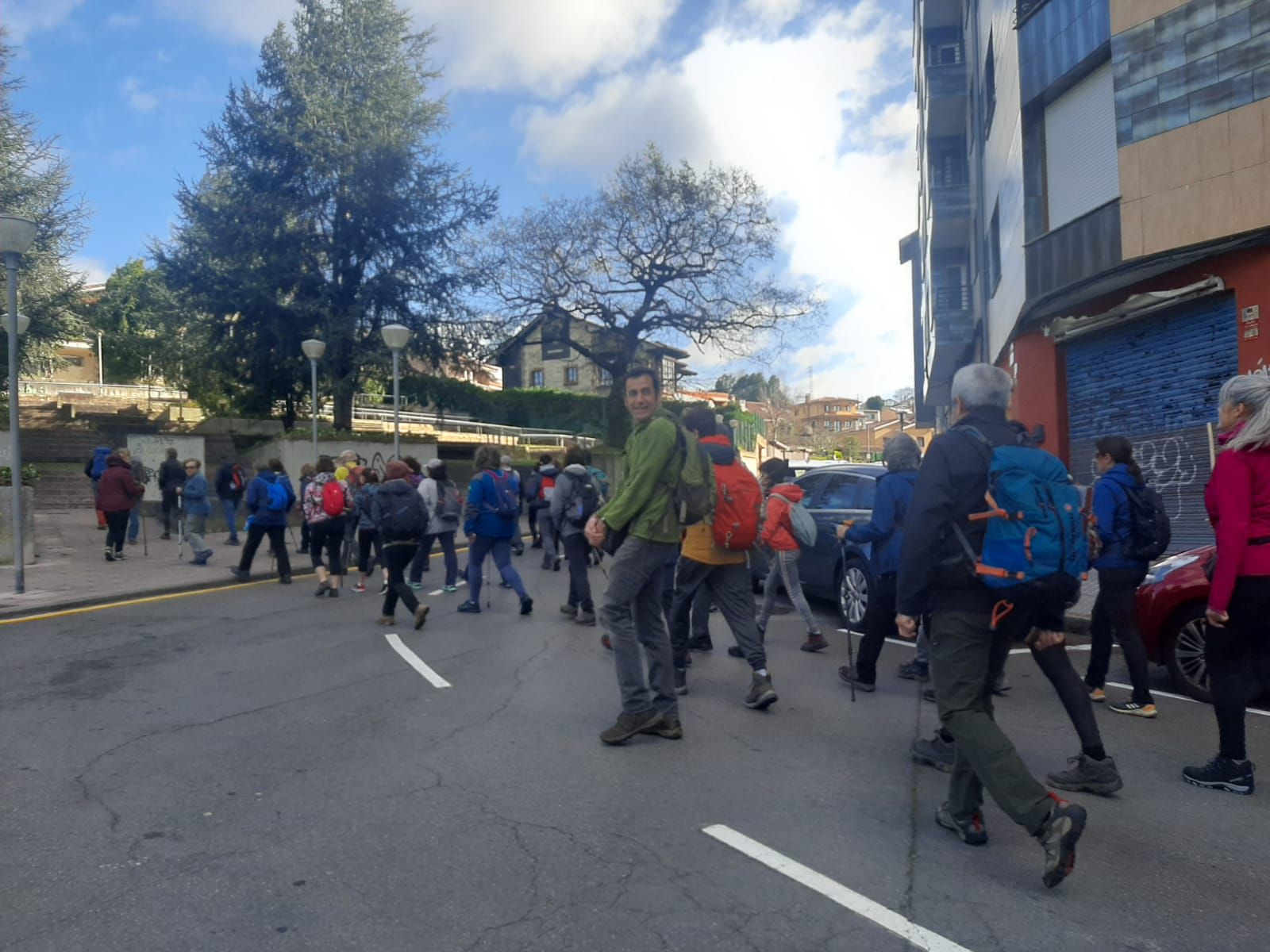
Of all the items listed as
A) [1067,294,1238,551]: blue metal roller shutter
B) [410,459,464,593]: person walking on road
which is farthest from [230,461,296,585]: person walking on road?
[1067,294,1238,551]: blue metal roller shutter

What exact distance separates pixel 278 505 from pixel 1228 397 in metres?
10.8

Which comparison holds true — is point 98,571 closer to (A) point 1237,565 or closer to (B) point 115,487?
(B) point 115,487

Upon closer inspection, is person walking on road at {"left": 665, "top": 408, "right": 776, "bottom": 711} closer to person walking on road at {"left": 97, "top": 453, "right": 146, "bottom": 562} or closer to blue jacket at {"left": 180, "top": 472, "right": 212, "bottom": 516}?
blue jacket at {"left": 180, "top": 472, "right": 212, "bottom": 516}

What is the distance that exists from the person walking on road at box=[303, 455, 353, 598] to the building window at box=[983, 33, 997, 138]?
15993 millimetres

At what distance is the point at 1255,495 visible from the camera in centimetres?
429

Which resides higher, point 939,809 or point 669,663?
point 669,663

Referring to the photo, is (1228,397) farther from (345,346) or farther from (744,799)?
(345,346)

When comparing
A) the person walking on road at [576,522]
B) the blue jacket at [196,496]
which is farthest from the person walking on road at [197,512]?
the person walking on road at [576,522]

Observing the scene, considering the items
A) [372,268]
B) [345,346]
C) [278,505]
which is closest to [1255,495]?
[278,505]

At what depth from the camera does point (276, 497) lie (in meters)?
12.1

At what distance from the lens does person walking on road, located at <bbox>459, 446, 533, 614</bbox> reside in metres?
9.48

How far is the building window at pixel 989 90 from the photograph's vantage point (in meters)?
19.8

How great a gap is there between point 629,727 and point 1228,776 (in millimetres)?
2934

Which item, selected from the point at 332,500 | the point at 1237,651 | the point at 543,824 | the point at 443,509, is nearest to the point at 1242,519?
the point at 1237,651
